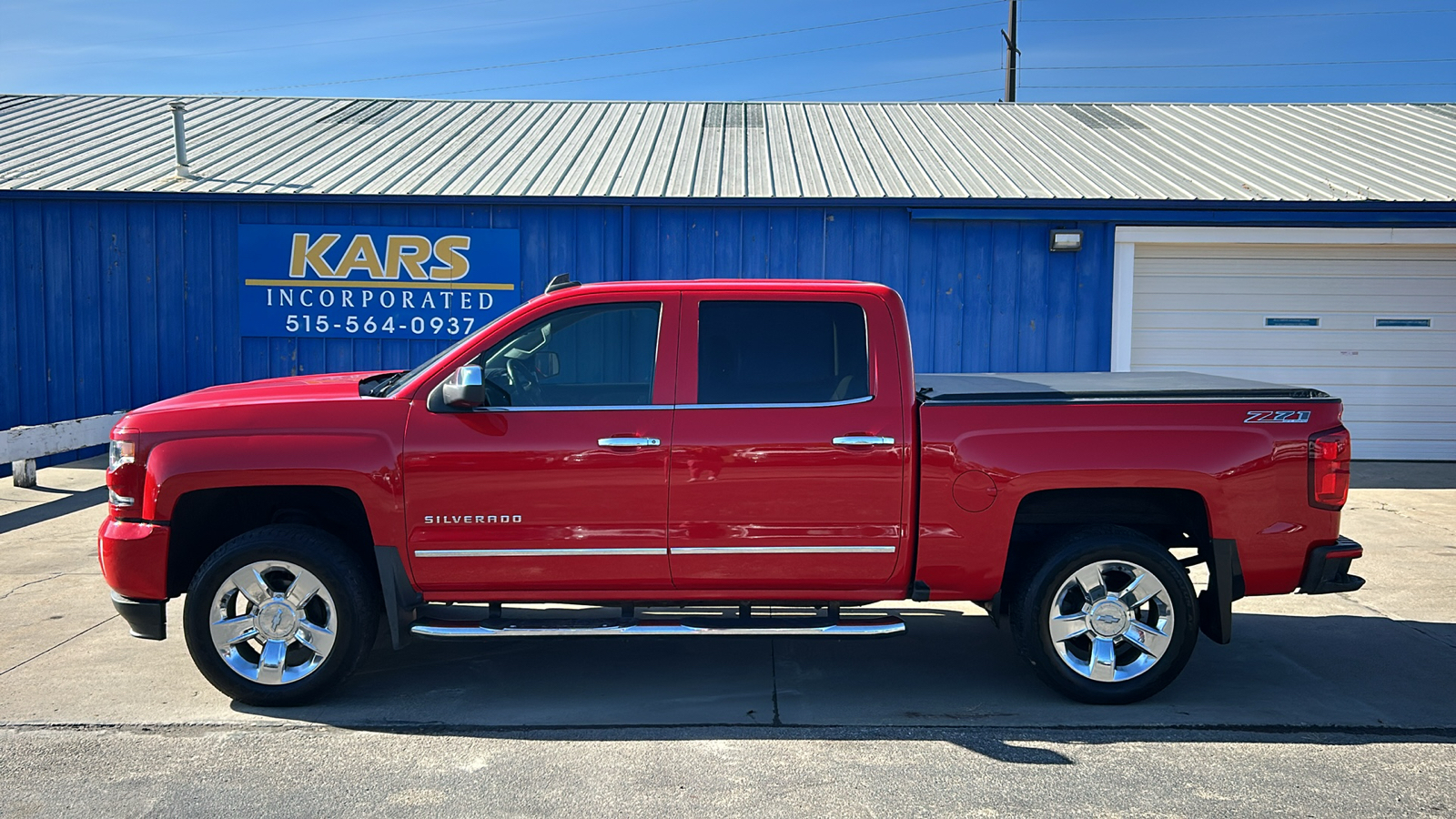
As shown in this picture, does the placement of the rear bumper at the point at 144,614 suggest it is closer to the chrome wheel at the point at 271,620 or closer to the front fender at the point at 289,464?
the chrome wheel at the point at 271,620

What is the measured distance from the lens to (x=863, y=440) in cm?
469

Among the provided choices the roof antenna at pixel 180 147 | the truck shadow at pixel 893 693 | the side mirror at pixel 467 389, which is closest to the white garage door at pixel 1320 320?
the truck shadow at pixel 893 693

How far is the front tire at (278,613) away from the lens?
15.4 ft

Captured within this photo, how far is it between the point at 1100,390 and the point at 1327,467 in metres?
0.99

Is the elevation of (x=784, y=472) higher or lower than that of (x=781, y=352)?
lower

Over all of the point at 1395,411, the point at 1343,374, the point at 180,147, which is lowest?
the point at 1395,411

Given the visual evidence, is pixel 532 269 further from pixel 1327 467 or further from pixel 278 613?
pixel 1327 467

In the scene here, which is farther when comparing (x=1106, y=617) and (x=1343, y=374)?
(x=1343, y=374)

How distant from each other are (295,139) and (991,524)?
12.6m

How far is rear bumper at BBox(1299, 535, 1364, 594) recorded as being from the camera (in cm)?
481

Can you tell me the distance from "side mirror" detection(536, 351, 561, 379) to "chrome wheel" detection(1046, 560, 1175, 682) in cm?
241

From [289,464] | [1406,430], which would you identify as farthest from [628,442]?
[1406,430]

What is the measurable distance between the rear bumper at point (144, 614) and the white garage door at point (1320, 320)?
10.3 metres

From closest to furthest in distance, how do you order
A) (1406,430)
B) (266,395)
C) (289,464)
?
(289,464) < (266,395) < (1406,430)
